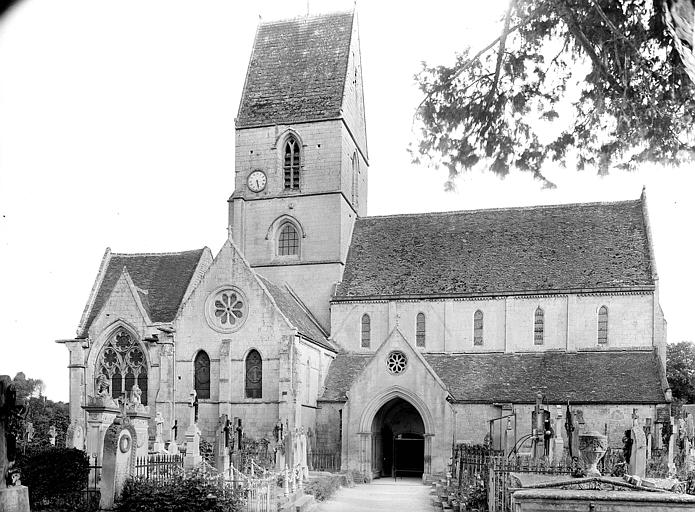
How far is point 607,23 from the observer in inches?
384

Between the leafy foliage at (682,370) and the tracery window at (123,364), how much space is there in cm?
4619

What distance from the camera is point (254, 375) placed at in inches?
1404

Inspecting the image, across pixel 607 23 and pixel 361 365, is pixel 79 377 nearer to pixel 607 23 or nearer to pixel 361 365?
pixel 361 365

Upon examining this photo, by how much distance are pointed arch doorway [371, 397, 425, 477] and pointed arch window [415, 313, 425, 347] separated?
333cm

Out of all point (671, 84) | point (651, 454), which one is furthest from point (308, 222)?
point (671, 84)

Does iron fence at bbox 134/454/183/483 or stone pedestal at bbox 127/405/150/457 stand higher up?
stone pedestal at bbox 127/405/150/457

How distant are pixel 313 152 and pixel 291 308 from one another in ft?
29.5

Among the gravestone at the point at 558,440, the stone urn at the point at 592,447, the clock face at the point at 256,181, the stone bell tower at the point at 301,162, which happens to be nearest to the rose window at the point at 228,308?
the stone bell tower at the point at 301,162

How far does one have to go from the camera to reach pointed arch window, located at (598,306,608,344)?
36688mm

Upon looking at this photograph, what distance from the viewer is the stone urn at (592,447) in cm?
1891

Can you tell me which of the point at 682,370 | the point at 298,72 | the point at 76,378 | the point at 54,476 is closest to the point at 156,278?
the point at 76,378

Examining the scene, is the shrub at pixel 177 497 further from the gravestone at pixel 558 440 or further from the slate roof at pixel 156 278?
the slate roof at pixel 156 278

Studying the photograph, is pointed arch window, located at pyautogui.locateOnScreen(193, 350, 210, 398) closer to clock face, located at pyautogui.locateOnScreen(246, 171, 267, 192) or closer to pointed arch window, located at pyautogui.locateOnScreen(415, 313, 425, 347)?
clock face, located at pyautogui.locateOnScreen(246, 171, 267, 192)

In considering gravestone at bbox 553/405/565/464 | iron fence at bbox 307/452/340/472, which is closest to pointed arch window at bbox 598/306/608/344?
gravestone at bbox 553/405/565/464
